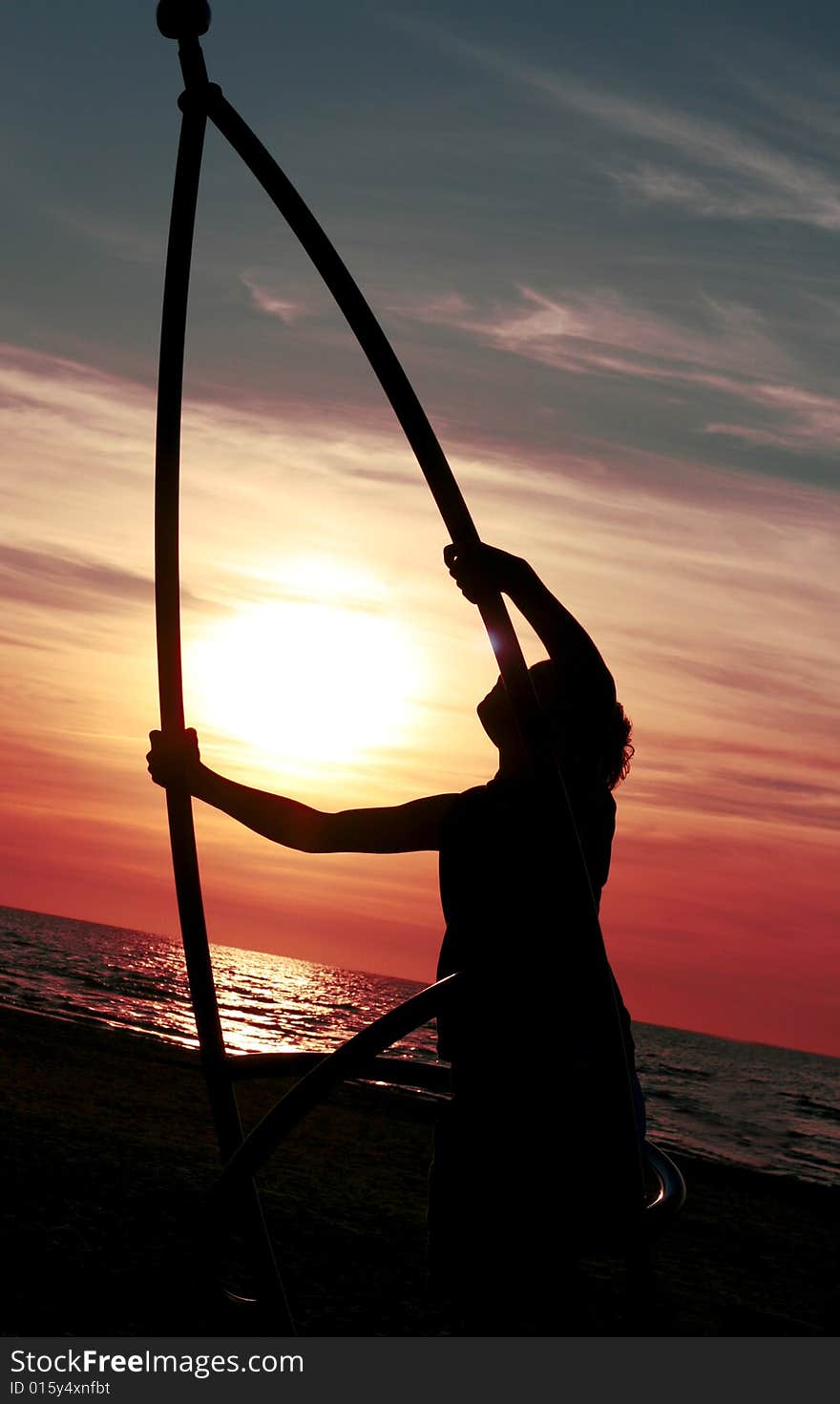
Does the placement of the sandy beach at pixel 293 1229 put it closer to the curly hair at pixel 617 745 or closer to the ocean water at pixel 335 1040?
the curly hair at pixel 617 745

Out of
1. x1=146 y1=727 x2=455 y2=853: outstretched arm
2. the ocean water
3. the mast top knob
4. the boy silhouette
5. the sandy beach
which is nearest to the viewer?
the boy silhouette

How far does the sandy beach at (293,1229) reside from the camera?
5.46 meters

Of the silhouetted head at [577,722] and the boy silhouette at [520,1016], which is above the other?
the silhouetted head at [577,722]

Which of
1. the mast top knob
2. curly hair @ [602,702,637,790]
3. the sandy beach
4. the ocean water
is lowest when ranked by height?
the ocean water

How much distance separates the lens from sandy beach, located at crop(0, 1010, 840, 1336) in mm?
5465

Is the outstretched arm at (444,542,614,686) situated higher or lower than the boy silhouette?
higher

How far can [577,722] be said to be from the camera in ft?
11.3

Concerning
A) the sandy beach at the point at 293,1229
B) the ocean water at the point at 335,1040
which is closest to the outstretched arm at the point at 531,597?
the sandy beach at the point at 293,1229

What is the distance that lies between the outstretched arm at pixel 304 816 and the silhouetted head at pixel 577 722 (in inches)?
12.1

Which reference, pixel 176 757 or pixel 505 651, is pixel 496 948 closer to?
pixel 505 651

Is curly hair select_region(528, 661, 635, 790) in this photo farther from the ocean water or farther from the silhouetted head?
the ocean water

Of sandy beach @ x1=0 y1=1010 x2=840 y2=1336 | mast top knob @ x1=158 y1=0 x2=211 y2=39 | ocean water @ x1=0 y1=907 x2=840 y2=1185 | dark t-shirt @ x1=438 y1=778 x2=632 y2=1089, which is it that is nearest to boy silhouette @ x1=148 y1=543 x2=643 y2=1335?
dark t-shirt @ x1=438 y1=778 x2=632 y2=1089

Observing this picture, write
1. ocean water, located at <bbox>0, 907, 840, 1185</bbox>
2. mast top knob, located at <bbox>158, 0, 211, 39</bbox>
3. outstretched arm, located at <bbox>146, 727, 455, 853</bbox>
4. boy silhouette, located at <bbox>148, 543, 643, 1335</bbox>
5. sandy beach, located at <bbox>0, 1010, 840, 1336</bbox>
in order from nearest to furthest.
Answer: boy silhouette, located at <bbox>148, 543, 643, 1335</bbox>, outstretched arm, located at <bbox>146, 727, 455, 853</bbox>, mast top knob, located at <bbox>158, 0, 211, 39</bbox>, sandy beach, located at <bbox>0, 1010, 840, 1336</bbox>, ocean water, located at <bbox>0, 907, 840, 1185</bbox>

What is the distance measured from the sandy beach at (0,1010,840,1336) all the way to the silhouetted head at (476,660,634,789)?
1763 millimetres
